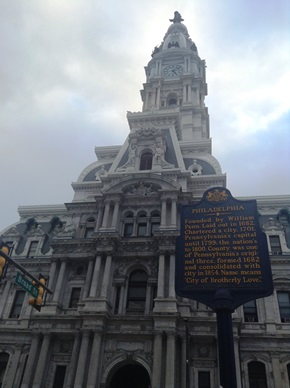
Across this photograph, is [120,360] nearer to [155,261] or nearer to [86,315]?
[86,315]

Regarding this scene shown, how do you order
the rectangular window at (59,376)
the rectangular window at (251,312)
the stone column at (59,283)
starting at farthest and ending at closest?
the stone column at (59,283) → the rectangular window at (251,312) → the rectangular window at (59,376)

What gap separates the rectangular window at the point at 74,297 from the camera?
32.9 meters

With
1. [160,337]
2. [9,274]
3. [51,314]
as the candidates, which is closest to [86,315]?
[51,314]

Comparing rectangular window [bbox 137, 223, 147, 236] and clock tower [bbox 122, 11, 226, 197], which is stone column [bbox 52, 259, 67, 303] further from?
clock tower [bbox 122, 11, 226, 197]

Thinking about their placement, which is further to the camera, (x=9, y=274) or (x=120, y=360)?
(x=9, y=274)

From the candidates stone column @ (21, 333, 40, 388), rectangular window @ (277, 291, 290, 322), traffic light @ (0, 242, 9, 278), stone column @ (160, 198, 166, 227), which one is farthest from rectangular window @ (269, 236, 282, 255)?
traffic light @ (0, 242, 9, 278)

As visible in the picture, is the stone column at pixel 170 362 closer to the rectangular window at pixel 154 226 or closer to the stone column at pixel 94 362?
the stone column at pixel 94 362

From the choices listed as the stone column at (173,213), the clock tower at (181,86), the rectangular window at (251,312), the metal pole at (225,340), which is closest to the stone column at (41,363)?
the stone column at (173,213)

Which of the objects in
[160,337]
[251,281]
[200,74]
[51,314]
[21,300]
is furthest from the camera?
[200,74]

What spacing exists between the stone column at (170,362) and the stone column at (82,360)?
20.1 feet

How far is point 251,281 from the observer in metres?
19.8

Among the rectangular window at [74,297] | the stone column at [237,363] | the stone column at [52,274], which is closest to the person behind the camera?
the stone column at [237,363]

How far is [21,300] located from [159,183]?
56.1ft

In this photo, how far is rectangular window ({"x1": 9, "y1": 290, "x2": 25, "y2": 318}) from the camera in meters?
35.1
